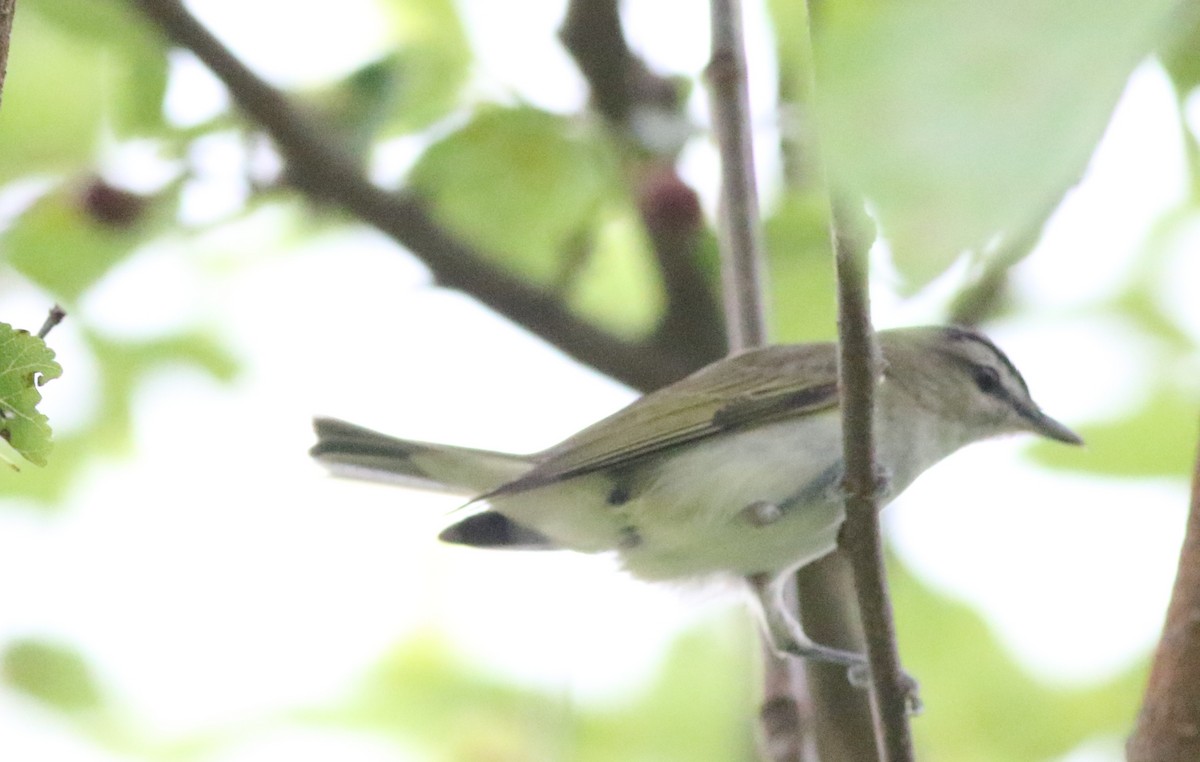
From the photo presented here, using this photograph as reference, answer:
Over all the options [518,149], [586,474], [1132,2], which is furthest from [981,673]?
[1132,2]

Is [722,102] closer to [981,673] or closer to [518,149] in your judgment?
[518,149]

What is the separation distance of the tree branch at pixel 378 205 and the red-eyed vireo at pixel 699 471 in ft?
1.04

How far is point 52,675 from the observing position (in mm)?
4438

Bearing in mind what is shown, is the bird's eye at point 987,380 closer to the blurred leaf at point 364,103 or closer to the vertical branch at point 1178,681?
the blurred leaf at point 364,103

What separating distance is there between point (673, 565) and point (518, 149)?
118cm

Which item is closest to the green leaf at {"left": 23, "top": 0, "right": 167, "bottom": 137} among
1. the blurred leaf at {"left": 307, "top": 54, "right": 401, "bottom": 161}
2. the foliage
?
the foliage

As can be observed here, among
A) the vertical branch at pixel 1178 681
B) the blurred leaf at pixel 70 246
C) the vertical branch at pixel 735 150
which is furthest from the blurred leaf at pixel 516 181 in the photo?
the vertical branch at pixel 1178 681

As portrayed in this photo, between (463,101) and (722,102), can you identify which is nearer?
(722,102)

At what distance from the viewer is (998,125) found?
0.65 meters

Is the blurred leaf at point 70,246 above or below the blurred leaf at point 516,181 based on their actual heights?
below

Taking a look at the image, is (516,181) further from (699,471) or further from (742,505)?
(742,505)

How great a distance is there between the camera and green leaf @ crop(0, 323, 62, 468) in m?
1.56

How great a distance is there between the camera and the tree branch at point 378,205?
3434 mm

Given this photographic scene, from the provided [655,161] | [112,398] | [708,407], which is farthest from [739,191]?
[112,398]
